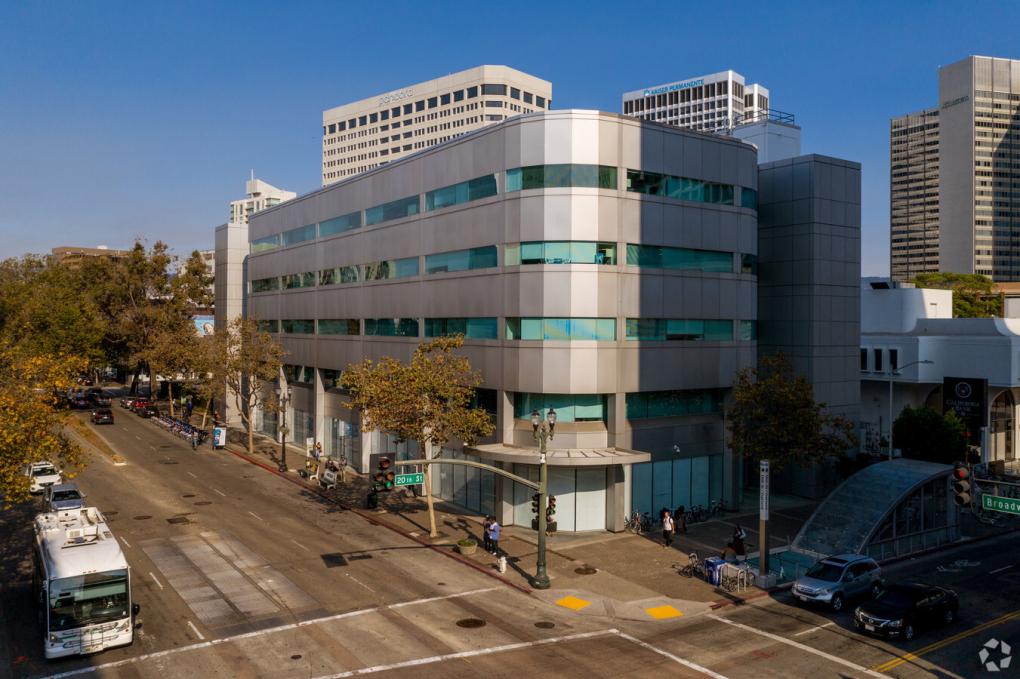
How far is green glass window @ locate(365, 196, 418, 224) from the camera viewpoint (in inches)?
1943

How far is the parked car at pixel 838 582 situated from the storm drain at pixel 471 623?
12159 mm

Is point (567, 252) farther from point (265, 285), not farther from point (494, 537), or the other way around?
point (265, 285)

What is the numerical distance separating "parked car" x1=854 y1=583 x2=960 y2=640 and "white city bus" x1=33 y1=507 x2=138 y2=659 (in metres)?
23.7

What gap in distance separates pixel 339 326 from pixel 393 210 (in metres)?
12.1

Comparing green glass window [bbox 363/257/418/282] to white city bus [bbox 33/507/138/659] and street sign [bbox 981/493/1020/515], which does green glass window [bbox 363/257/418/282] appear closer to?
white city bus [bbox 33/507/138/659]

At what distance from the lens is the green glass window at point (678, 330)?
134 feet

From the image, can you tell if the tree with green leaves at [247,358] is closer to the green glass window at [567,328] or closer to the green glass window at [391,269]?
the green glass window at [391,269]

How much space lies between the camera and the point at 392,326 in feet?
170

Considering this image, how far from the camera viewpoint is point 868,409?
2677 inches

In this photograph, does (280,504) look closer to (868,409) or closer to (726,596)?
(726,596)

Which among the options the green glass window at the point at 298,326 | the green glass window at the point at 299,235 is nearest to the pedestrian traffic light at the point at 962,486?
the green glass window at the point at 298,326

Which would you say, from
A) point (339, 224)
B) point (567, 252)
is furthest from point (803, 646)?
point (339, 224)

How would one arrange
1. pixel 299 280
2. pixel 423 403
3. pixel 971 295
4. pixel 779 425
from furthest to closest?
pixel 971 295, pixel 299 280, pixel 779 425, pixel 423 403

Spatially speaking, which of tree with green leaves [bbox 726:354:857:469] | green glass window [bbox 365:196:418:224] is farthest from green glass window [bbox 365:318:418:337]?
tree with green leaves [bbox 726:354:857:469]
